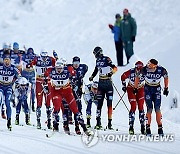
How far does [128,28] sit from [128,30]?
0.10 metres

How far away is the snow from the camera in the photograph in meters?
14.6

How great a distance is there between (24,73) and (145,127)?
6.48 meters

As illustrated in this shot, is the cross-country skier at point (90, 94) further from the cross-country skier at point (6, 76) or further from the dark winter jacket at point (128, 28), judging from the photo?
the dark winter jacket at point (128, 28)

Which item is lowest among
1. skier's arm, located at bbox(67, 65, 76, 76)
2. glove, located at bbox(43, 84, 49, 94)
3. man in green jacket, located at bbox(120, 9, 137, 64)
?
glove, located at bbox(43, 84, 49, 94)

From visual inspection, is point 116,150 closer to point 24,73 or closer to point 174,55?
point 24,73

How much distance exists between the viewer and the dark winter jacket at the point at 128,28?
75.2ft

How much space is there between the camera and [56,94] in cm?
1387

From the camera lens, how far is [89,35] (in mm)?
31312

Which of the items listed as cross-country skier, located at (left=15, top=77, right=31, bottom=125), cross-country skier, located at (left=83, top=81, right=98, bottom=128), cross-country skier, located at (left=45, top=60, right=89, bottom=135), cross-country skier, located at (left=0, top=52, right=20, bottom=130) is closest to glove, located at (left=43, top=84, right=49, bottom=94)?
cross-country skier, located at (left=15, top=77, right=31, bottom=125)

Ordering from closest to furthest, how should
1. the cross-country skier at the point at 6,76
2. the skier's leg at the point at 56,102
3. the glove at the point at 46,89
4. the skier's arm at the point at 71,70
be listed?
the skier's leg at the point at 56,102
the cross-country skier at the point at 6,76
the skier's arm at the point at 71,70
the glove at the point at 46,89

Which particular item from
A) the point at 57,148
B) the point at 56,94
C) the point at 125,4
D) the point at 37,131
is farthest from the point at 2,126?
the point at 125,4

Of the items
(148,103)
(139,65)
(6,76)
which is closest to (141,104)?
(148,103)

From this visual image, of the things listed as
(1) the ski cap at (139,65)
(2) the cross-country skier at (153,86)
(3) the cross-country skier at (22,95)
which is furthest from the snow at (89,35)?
→ (1) the ski cap at (139,65)

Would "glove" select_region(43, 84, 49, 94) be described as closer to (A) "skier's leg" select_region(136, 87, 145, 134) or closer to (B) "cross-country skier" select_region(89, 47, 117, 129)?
(B) "cross-country skier" select_region(89, 47, 117, 129)
